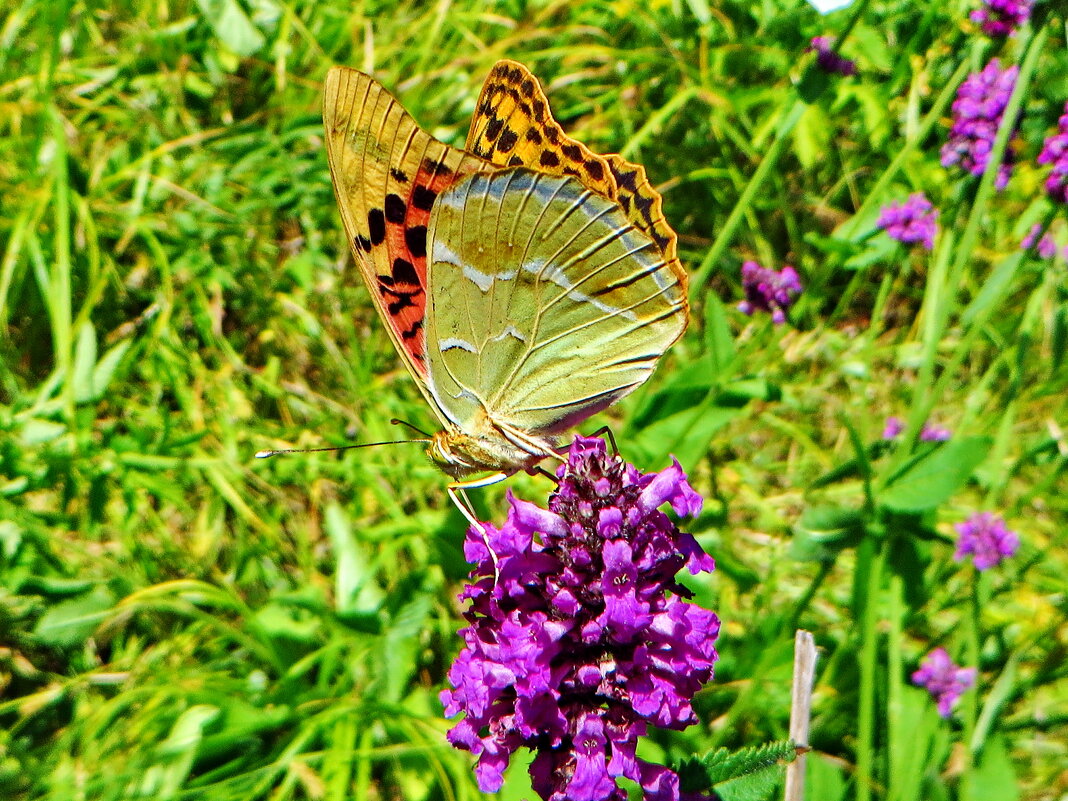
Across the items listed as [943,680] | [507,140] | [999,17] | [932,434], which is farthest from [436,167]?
[932,434]

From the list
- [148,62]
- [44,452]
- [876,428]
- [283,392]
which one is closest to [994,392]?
[876,428]

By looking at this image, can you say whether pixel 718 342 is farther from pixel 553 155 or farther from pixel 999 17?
Answer: pixel 999 17

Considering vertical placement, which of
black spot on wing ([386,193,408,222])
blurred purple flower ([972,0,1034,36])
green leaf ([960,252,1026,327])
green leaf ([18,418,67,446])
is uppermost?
blurred purple flower ([972,0,1034,36])

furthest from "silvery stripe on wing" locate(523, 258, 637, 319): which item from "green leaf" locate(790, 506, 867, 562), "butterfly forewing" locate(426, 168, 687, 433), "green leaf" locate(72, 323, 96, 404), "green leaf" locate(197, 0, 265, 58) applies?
"green leaf" locate(197, 0, 265, 58)

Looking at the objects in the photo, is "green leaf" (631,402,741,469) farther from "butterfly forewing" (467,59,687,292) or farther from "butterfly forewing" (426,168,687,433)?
"butterfly forewing" (467,59,687,292)

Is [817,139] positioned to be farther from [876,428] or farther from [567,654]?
[567,654]

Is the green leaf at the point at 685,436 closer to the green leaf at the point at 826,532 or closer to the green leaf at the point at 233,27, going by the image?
the green leaf at the point at 826,532

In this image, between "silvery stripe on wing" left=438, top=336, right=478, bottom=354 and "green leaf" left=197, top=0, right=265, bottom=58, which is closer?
"silvery stripe on wing" left=438, top=336, right=478, bottom=354
